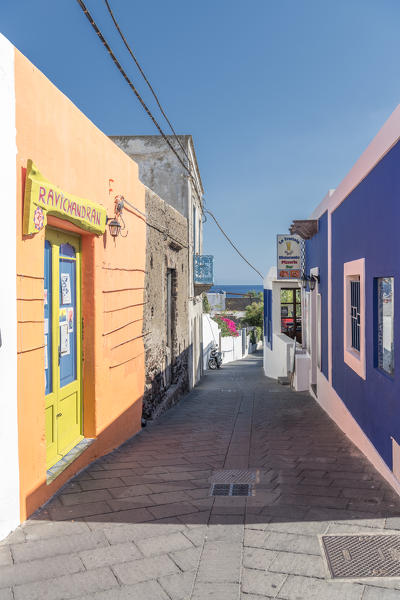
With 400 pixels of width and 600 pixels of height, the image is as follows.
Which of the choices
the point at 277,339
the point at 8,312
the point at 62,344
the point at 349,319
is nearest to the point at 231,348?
the point at 277,339

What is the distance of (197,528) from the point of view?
135 inches

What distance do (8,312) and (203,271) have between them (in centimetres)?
1137

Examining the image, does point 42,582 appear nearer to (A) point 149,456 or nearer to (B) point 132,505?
(B) point 132,505

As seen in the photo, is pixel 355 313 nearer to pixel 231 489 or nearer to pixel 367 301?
pixel 367 301

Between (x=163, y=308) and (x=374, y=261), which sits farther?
(x=163, y=308)

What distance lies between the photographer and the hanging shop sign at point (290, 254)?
12359mm

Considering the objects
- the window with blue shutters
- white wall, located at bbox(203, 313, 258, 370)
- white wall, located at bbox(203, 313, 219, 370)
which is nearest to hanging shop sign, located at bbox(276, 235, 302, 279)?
the window with blue shutters

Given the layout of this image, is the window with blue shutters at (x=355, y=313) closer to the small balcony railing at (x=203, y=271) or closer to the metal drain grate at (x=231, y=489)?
the metal drain grate at (x=231, y=489)

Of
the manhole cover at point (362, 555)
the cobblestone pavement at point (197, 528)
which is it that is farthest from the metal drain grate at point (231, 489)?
the manhole cover at point (362, 555)

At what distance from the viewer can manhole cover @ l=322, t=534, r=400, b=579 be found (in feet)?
9.38

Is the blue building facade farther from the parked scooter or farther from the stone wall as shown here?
the parked scooter

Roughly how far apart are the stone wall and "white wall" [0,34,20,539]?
155 inches

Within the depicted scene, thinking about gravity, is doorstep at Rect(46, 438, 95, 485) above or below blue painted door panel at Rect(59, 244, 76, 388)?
below

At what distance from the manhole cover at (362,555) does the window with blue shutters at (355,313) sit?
337 cm
